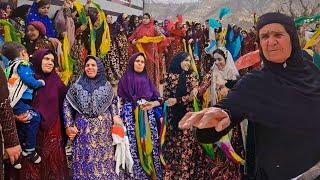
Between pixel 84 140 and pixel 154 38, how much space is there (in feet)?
15.2

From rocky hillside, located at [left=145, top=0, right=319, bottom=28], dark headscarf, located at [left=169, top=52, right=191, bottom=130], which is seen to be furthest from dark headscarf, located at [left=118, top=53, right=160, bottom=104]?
rocky hillside, located at [left=145, top=0, right=319, bottom=28]

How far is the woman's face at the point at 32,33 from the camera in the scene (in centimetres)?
510

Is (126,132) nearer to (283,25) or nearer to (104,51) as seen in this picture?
(283,25)

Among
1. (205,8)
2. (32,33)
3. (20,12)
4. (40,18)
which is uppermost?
(205,8)

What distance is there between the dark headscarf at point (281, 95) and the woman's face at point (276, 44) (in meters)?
0.02

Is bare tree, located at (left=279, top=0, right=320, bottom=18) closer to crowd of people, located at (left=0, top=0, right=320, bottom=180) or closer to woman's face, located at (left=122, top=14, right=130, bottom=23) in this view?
crowd of people, located at (left=0, top=0, right=320, bottom=180)

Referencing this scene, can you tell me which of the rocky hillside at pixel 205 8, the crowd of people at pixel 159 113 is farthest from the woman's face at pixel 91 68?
the rocky hillside at pixel 205 8

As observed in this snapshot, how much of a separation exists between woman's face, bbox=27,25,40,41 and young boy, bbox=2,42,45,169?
1720 mm

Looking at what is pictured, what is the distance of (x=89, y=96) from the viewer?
12.2 feet

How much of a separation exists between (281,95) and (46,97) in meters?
2.21

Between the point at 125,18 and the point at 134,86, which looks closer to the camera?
the point at 134,86

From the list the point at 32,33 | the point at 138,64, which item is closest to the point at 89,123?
the point at 138,64

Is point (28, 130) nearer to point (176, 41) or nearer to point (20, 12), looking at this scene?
point (20, 12)

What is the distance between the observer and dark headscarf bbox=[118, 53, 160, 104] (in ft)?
13.9
